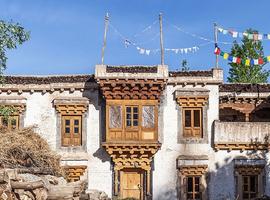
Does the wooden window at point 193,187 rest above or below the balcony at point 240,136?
below

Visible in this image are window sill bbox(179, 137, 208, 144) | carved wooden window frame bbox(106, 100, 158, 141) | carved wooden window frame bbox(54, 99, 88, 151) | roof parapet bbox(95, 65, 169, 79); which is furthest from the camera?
carved wooden window frame bbox(54, 99, 88, 151)

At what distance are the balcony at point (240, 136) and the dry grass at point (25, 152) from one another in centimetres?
994

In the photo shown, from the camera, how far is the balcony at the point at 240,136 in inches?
1124

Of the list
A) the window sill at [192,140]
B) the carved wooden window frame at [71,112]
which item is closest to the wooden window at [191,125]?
the window sill at [192,140]

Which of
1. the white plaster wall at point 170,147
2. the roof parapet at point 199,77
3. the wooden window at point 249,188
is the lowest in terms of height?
the wooden window at point 249,188

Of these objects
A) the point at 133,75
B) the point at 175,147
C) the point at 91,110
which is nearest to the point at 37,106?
the point at 91,110

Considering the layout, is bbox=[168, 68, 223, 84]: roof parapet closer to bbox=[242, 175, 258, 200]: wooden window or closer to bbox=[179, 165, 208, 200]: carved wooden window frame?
bbox=[179, 165, 208, 200]: carved wooden window frame

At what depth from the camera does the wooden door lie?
28.6 metres

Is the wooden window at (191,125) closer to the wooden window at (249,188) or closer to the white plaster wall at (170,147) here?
the white plaster wall at (170,147)

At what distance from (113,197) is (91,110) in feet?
14.3

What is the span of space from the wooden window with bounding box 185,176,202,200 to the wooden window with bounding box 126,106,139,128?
3703 mm

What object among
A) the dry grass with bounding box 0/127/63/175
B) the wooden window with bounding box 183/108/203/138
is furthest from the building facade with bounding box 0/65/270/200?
the dry grass with bounding box 0/127/63/175

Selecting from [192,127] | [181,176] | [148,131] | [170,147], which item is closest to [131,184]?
[181,176]

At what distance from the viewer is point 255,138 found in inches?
1131
